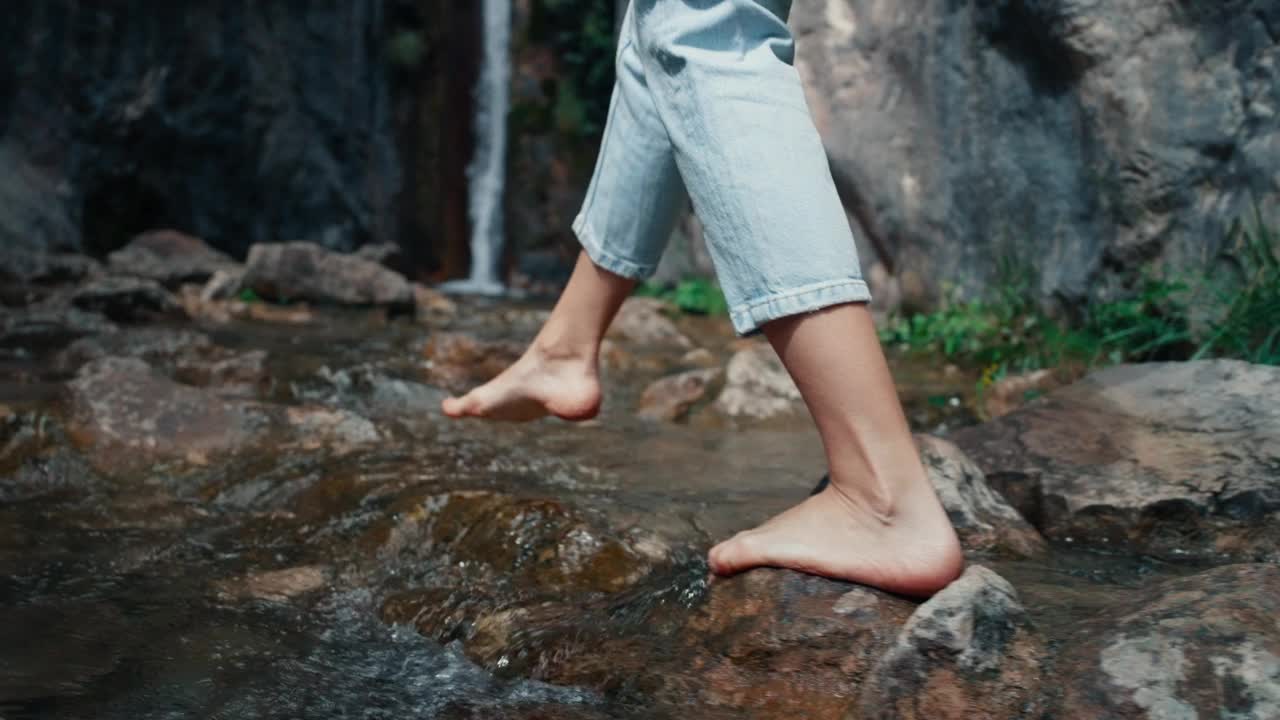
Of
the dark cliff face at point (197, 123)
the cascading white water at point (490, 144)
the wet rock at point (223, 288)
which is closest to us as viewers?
the wet rock at point (223, 288)

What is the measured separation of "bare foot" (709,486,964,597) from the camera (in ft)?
4.58

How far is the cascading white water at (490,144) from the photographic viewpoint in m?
12.4

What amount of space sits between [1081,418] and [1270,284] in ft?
3.56

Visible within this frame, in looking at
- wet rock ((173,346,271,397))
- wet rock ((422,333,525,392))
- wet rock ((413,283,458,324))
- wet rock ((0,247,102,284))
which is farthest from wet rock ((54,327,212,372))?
wet rock ((0,247,102,284))

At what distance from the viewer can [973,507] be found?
6.28ft

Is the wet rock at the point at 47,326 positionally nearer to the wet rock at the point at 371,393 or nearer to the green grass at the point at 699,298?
the wet rock at the point at 371,393

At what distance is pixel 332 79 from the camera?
11.5 m

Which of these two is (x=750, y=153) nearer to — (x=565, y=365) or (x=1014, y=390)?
(x=565, y=365)

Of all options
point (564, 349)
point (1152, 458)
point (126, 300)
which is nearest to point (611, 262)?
point (564, 349)

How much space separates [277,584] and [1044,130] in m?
3.56

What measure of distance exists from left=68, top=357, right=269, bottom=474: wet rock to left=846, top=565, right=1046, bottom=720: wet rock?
1804 mm

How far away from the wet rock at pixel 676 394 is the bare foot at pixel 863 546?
5.96 feet

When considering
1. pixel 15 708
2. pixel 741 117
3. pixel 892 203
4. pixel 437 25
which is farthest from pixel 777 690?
pixel 437 25

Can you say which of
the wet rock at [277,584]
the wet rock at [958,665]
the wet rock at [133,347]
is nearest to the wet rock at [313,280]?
the wet rock at [133,347]
